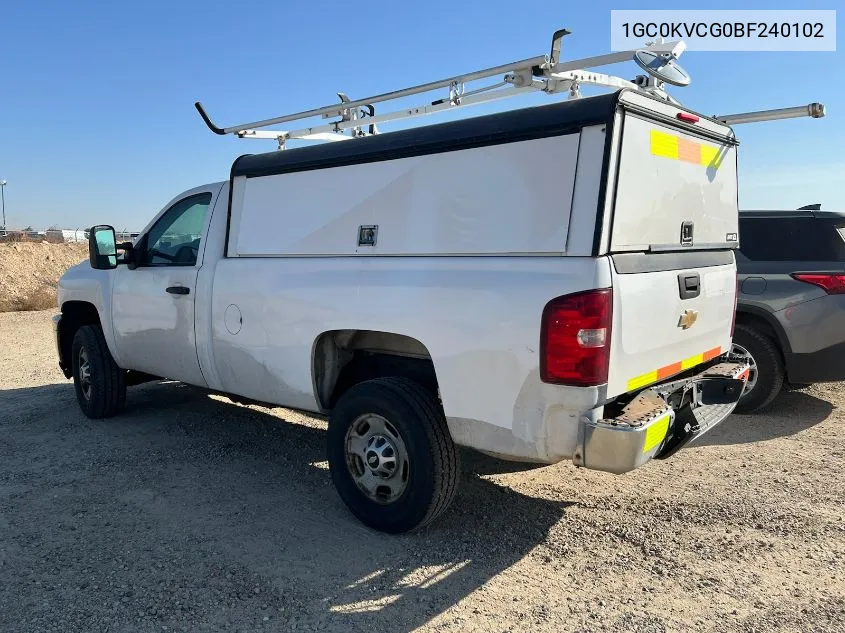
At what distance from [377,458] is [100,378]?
3545mm

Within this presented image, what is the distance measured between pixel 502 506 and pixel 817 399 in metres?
4.52

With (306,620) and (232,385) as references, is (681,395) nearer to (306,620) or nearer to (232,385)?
(306,620)

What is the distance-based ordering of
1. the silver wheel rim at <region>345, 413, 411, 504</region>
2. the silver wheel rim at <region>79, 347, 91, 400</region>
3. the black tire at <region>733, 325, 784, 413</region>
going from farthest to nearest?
1. the silver wheel rim at <region>79, 347, 91, 400</region>
2. the black tire at <region>733, 325, 784, 413</region>
3. the silver wheel rim at <region>345, 413, 411, 504</region>

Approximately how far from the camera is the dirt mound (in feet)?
57.0

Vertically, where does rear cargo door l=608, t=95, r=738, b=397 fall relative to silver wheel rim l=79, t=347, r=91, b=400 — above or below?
above

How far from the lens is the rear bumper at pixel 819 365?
5.77m

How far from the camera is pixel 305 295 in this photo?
409 cm

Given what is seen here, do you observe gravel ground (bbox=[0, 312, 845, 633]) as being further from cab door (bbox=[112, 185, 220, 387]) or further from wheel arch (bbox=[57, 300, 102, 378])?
wheel arch (bbox=[57, 300, 102, 378])

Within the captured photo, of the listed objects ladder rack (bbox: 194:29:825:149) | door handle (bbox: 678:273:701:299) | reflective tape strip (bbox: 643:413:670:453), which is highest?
ladder rack (bbox: 194:29:825:149)

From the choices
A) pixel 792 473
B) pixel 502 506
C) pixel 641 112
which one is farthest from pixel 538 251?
pixel 792 473

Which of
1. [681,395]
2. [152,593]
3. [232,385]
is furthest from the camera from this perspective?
[232,385]

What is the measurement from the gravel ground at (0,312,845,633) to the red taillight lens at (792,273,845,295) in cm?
126

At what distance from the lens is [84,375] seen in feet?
20.9

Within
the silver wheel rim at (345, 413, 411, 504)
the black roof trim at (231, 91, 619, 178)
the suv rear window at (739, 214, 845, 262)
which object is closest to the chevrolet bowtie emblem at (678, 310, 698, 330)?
the black roof trim at (231, 91, 619, 178)
